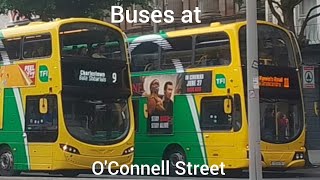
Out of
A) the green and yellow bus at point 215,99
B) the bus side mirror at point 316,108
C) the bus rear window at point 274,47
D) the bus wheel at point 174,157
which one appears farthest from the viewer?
the bus side mirror at point 316,108

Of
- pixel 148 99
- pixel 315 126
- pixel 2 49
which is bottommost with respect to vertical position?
pixel 315 126

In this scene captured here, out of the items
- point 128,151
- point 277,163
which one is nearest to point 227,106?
point 277,163

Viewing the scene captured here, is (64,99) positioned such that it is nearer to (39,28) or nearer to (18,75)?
(18,75)

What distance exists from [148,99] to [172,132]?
1313 mm

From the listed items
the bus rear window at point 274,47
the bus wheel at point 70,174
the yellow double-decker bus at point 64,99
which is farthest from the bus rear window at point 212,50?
the bus wheel at point 70,174

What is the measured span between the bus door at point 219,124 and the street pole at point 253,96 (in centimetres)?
513

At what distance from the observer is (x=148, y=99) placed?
2281cm

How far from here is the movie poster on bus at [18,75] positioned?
20.4 meters

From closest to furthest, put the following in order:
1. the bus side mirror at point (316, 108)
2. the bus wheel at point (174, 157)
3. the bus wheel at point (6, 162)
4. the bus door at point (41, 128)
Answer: the bus door at point (41, 128) < the bus wheel at point (6, 162) < the bus wheel at point (174, 157) < the bus side mirror at point (316, 108)

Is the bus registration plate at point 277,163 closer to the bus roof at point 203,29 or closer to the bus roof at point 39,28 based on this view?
the bus roof at point 203,29

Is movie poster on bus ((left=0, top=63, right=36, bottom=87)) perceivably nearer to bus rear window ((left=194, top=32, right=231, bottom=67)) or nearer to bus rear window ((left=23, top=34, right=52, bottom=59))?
bus rear window ((left=23, top=34, right=52, bottom=59))

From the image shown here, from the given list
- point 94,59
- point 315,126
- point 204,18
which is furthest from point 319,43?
point 94,59

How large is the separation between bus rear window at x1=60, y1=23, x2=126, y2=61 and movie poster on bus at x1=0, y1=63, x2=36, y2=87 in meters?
1.23

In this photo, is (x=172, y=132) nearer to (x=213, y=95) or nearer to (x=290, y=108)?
(x=213, y=95)
